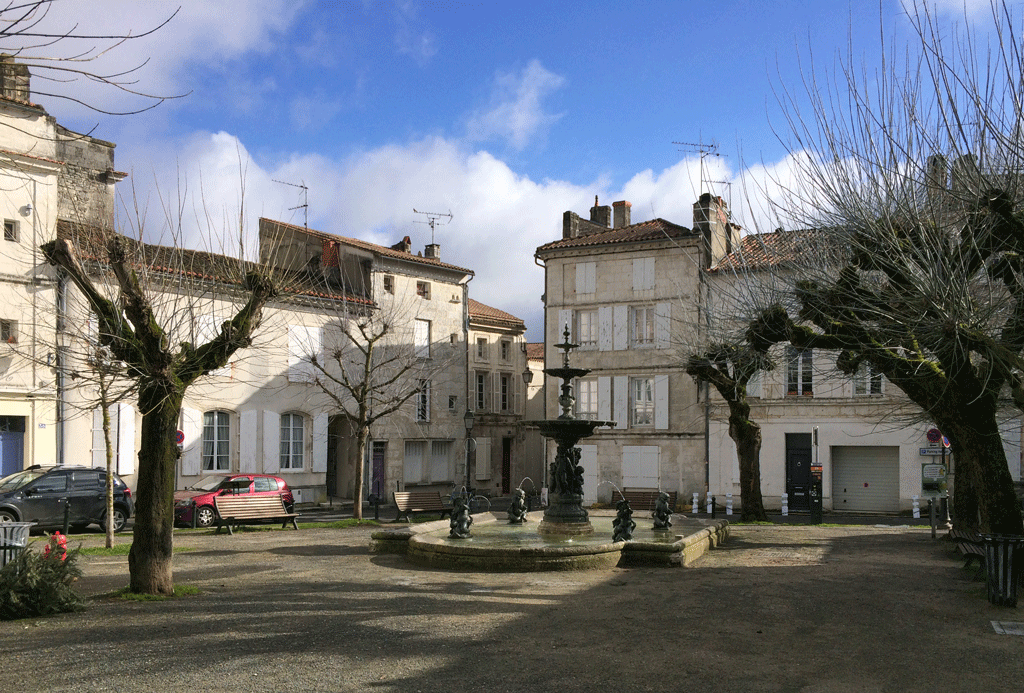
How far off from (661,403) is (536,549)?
2054cm

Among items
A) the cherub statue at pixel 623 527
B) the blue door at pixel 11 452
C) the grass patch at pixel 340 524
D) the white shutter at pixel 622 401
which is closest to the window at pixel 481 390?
the white shutter at pixel 622 401

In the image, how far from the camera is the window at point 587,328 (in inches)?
1351

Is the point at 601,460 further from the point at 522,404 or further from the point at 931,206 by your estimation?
the point at 931,206

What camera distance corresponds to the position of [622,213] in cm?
3825

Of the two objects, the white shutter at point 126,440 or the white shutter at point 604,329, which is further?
the white shutter at point 604,329

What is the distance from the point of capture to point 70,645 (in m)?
7.72

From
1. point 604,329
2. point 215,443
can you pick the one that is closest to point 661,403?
point 604,329

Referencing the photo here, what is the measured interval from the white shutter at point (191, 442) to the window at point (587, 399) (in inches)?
527

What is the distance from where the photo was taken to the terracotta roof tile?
33.3 metres

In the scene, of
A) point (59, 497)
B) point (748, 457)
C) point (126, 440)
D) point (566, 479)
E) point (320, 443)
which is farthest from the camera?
point (320, 443)

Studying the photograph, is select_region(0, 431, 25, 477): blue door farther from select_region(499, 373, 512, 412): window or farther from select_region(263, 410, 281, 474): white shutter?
select_region(499, 373, 512, 412): window

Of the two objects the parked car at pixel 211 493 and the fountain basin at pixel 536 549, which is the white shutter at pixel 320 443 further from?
the fountain basin at pixel 536 549

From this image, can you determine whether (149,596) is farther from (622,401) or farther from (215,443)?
(622,401)

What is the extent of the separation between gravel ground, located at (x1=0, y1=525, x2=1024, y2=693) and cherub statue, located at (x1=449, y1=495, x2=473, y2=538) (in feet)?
5.91
